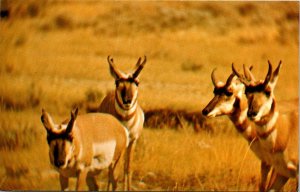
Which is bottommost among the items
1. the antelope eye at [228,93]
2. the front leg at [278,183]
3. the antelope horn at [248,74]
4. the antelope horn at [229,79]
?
the front leg at [278,183]

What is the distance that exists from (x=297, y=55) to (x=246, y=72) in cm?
20

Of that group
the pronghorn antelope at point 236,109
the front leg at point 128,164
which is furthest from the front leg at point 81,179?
the pronghorn antelope at point 236,109

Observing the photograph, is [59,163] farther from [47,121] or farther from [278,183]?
[278,183]

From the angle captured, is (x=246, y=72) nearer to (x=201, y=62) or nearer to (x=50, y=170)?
(x=201, y=62)

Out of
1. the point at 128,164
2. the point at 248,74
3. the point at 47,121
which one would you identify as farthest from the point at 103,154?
the point at 248,74

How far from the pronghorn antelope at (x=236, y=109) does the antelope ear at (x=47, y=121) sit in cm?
57

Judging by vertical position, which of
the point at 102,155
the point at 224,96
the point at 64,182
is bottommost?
the point at 64,182

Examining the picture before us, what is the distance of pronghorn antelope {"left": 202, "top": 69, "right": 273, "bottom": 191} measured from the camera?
2873mm

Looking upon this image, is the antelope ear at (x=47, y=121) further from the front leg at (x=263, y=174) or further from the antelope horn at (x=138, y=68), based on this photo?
the front leg at (x=263, y=174)

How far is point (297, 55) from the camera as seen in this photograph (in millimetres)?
2889

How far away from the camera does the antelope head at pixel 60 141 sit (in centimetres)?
285

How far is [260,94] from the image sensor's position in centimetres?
285

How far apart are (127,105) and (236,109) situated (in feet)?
1.33

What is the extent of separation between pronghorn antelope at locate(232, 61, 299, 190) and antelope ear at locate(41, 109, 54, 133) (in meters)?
0.73
